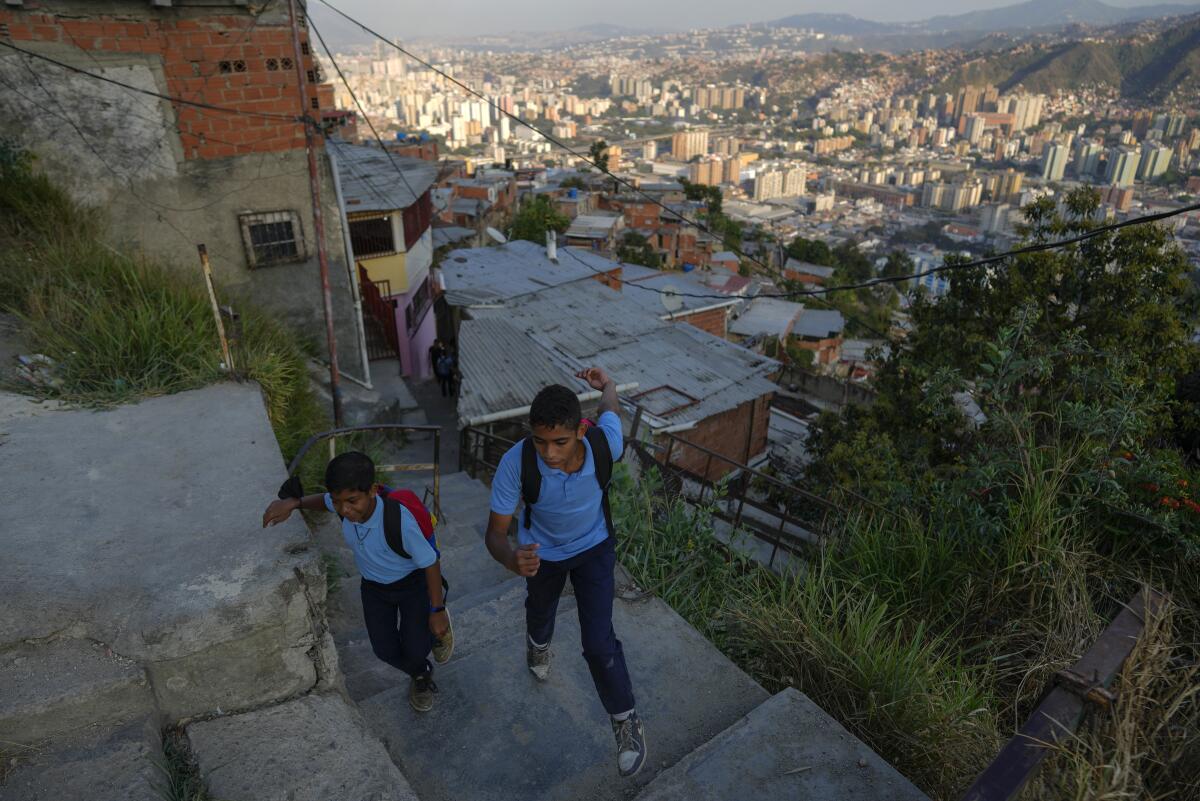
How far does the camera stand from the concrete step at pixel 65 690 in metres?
2.08

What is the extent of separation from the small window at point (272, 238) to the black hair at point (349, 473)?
713 cm

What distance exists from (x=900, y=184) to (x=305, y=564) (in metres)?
138

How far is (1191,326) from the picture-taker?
26.8 feet

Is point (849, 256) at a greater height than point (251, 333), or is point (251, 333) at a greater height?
point (251, 333)

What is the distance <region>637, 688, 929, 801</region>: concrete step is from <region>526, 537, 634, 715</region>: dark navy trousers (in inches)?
12.7

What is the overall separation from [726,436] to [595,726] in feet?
35.4

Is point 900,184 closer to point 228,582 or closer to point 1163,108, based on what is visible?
point 1163,108

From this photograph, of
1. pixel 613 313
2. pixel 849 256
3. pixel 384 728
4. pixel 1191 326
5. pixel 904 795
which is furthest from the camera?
Result: pixel 849 256

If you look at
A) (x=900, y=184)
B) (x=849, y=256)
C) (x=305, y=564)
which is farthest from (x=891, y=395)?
(x=900, y=184)

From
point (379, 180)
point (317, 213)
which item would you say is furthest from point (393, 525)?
point (379, 180)

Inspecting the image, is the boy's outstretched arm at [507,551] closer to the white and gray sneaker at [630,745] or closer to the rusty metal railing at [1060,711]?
the white and gray sneaker at [630,745]

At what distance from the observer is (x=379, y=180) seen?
13.7 metres

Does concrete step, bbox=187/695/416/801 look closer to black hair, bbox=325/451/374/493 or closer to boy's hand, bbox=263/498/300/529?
boy's hand, bbox=263/498/300/529

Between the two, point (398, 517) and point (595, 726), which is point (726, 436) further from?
point (398, 517)
